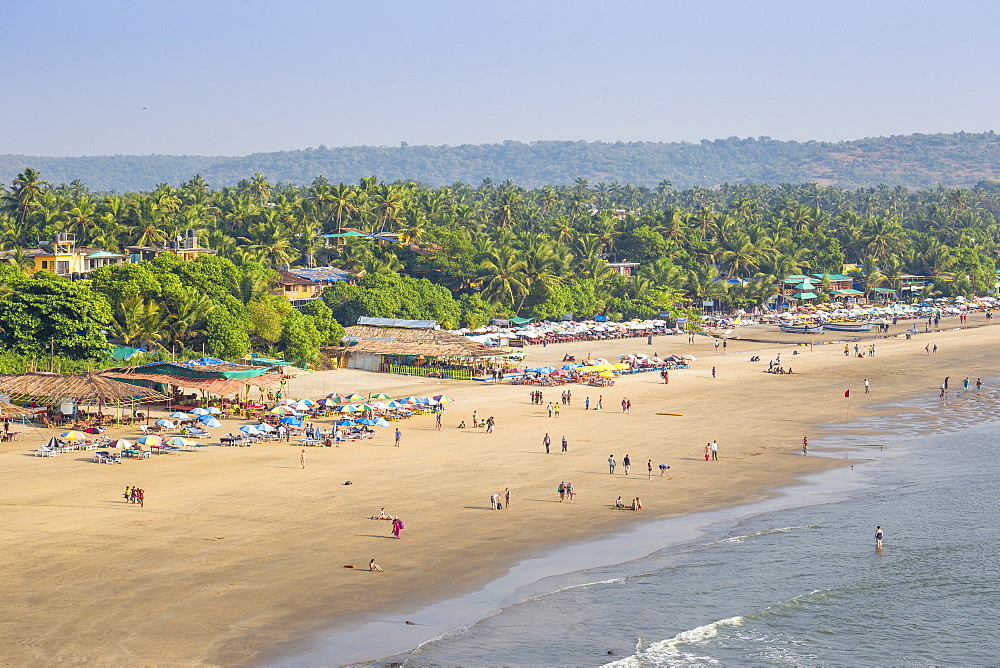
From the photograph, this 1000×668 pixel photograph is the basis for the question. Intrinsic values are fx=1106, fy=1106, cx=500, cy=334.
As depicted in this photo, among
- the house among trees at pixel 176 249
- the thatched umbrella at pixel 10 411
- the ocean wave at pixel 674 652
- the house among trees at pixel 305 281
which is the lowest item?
the ocean wave at pixel 674 652

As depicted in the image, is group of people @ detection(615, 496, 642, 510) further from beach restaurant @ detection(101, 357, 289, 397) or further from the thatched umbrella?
the thatched umbrella

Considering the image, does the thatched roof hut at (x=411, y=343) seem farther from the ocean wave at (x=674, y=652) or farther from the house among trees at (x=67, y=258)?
the ocean wave at (x=674, y=652)

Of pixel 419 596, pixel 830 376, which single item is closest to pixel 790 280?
pixel 830 376

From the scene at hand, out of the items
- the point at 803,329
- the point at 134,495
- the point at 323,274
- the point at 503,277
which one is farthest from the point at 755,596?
the point at 803,329

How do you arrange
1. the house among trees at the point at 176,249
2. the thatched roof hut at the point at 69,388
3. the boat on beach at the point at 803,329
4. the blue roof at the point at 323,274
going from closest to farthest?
1. the thatched roof hut at the point at 69,388
2. the house among trees at the point at 176,249
3. the blue roof at the point at 323,274
4. the boat on beach at the point at 803,329

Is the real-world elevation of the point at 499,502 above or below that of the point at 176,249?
below

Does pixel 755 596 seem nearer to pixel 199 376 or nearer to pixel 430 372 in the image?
pixel 199 376

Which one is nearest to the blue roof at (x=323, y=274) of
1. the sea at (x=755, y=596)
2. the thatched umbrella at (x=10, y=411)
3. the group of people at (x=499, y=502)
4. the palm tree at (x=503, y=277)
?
the palm tree at (x=503, y=277)
